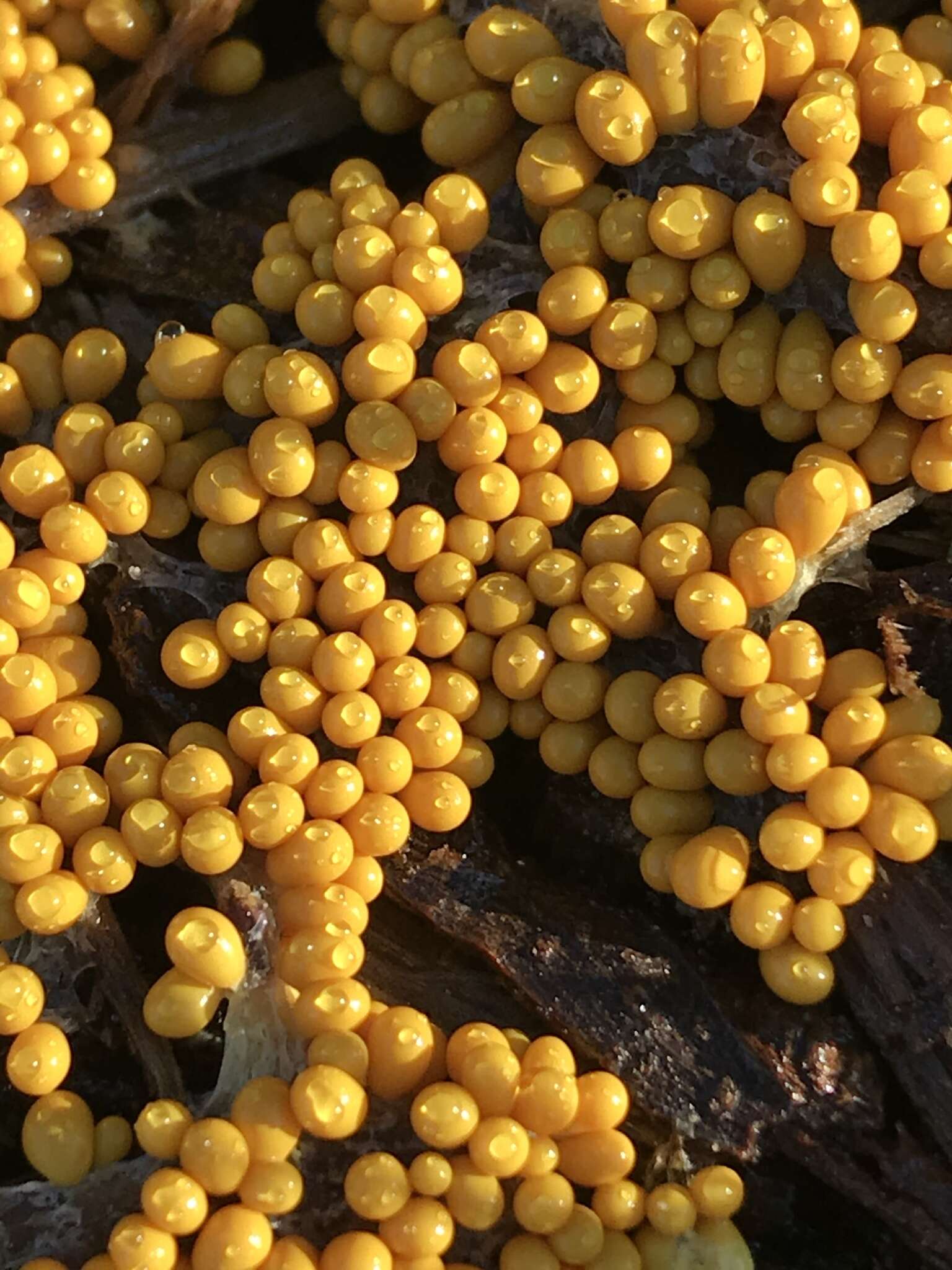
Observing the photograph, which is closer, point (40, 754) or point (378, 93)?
point (40, 754)

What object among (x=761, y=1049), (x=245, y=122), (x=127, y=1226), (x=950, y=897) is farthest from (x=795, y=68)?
(x=127, y=1226)

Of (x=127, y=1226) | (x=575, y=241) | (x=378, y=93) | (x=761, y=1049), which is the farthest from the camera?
(x=378, y=93)

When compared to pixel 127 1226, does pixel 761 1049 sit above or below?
above

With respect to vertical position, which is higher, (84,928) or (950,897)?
(950,897)

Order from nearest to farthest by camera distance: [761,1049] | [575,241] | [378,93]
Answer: [761,1049] < [575,241] < [378,93]

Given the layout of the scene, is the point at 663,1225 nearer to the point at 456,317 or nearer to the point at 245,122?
the point at 456,317

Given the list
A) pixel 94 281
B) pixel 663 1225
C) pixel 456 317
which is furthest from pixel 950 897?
pixel 94 281

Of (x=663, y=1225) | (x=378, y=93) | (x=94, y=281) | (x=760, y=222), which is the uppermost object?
(x=760, y=222)

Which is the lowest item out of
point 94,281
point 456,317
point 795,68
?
point 94,281

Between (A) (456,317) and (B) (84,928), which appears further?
A: (A) (456,317)

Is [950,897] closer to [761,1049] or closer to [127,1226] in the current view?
[761,1049]
